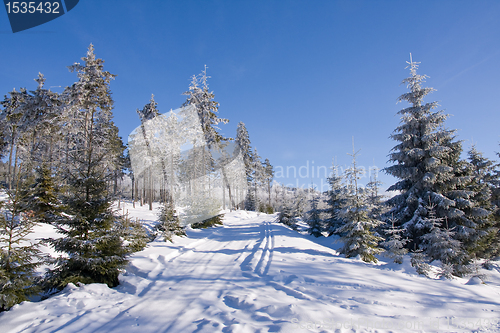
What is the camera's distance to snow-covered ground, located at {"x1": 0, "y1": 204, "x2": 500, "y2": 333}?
13.9ft

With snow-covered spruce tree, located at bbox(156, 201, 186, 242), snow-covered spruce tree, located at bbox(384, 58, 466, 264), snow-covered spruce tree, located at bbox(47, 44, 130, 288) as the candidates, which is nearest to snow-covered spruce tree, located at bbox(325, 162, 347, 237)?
snow-covered spruce tree, located at bbox(384, 58, 466, 264)

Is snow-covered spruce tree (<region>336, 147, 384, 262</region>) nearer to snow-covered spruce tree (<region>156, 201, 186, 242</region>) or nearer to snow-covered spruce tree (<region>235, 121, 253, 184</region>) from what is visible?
snow-covered spruce tree (<region>156, 201, 186, 242</region>)

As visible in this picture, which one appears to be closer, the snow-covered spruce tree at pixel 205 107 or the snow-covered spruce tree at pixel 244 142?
the snow-covered spruce tree at pixel 205 107

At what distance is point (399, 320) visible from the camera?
4.32 metres

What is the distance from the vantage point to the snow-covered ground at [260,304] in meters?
4.23

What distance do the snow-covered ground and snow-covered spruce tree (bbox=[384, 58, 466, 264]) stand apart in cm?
633

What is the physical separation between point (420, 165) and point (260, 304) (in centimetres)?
1449

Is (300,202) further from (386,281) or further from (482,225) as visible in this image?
(386,281)

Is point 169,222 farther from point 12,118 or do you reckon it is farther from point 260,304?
point 12,118

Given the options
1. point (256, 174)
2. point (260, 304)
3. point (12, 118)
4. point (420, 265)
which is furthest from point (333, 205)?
point (12, 118)

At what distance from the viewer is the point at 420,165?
14438 millimetres

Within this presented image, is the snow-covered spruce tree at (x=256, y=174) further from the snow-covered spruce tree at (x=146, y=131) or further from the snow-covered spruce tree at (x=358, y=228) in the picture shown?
the snow-covered spruce tree at (x=358, y=228)

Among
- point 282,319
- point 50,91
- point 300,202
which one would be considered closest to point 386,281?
point 282,319

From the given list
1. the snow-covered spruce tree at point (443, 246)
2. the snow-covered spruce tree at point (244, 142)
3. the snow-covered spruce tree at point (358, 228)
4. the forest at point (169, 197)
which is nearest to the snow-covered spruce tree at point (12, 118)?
the forest at point (169, 197)
